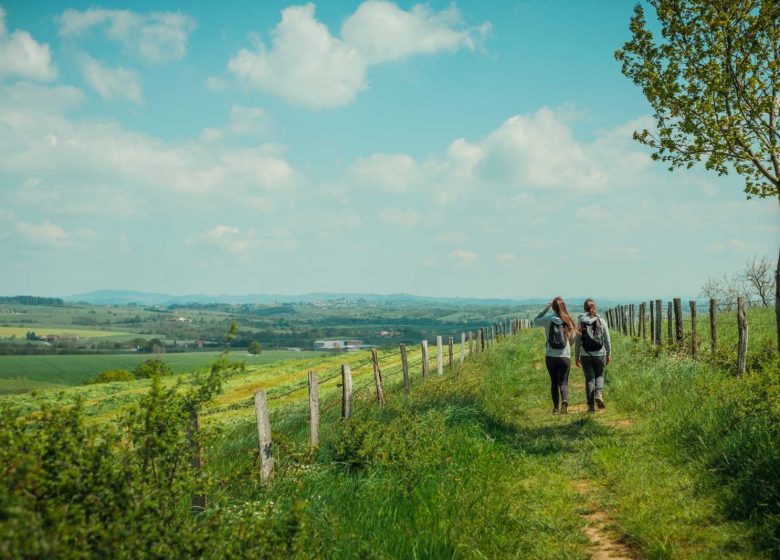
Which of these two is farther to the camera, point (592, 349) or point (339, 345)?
point (339, 345)

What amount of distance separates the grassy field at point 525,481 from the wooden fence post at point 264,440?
0.52 feet

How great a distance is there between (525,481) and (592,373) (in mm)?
4493

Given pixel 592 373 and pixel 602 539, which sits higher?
pixel 592 373

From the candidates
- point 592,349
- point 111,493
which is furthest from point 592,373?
point 111,493

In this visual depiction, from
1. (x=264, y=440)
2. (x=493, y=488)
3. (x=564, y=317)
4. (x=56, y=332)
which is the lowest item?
(x=56, y=332)

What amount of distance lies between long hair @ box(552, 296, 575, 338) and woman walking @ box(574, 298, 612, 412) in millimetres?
165

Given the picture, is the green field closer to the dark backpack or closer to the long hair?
the dark backpack

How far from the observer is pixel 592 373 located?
468 inches

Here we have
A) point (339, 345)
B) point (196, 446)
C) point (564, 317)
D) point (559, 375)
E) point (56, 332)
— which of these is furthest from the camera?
point (56, 332)

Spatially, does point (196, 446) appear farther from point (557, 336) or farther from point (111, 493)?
point (557, 336)

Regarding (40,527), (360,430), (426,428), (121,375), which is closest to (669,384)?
(426,428)

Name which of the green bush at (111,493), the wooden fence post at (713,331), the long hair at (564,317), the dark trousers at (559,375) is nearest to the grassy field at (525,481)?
the green bush at (111,493)

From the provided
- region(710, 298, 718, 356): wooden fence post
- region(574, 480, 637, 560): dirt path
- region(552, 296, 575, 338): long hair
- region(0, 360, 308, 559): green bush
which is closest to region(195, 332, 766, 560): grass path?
region(574, 480, 637, 560): dirt path

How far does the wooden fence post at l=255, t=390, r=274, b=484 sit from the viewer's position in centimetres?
741
